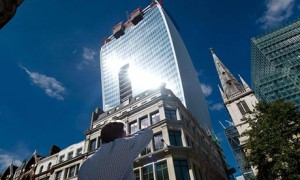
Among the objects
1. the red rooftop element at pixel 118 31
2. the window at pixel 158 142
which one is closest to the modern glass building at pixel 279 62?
the window at pixel 158 142

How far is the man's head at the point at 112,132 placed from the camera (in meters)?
4.05

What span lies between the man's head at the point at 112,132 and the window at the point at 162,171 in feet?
59.8

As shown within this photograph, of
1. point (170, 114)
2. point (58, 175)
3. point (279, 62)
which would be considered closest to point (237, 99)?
point (170, 114)

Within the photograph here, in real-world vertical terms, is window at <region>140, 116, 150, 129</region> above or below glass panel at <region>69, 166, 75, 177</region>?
above

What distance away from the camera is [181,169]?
21.1 meters

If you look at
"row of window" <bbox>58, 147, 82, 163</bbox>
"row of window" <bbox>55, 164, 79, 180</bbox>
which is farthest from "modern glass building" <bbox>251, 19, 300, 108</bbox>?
"row of window" <bbox>55, 164, 79, 180</bbox>

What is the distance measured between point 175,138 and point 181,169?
3.71m

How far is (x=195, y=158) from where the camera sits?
2367 cm

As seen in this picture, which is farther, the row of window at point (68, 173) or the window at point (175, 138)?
the row of window at point (68, 173)

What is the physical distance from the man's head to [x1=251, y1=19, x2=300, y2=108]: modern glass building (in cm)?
6084

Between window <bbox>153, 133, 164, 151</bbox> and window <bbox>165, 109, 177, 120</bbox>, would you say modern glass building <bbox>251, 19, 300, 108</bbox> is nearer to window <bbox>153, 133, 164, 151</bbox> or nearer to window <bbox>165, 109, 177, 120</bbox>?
window <bbox>165, 109, 177, 120</bbox>

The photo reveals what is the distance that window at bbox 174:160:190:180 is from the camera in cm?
2047

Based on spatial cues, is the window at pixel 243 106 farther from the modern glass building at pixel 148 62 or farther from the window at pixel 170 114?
the modern glass building at pixel 148 62

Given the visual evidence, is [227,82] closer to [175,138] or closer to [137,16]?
[175,138]
